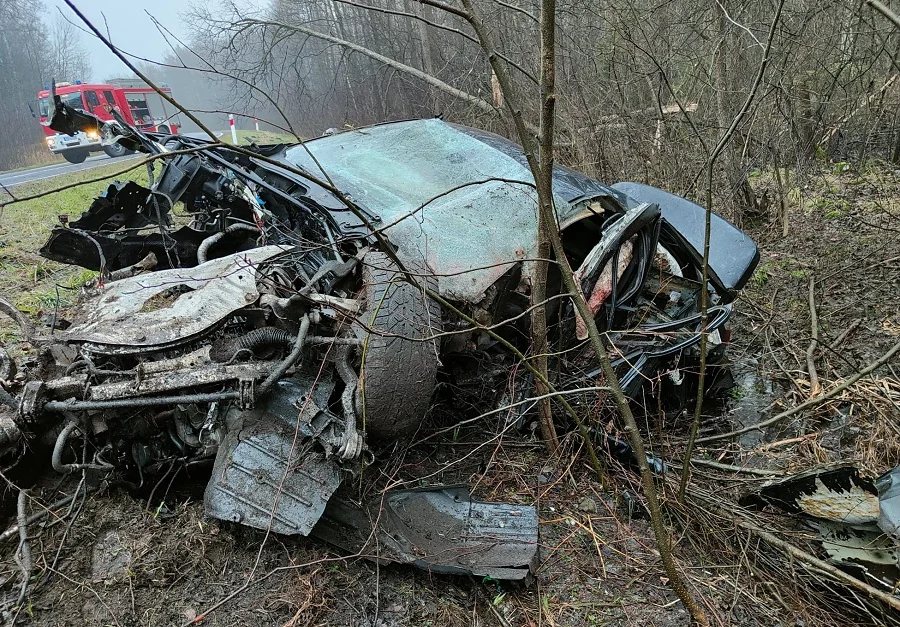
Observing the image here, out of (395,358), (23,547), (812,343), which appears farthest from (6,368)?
(812,343)

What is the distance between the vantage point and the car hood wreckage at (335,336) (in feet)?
7.23

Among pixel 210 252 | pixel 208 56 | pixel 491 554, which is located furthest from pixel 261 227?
pixel 208 56

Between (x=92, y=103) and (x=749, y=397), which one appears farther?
(x=92, y=103)

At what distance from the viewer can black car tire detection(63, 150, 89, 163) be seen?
14.8 m

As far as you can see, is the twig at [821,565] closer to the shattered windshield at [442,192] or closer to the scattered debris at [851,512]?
the scattered debris at [851,512]

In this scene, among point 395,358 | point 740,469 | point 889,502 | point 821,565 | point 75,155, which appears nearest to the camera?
point 889,502

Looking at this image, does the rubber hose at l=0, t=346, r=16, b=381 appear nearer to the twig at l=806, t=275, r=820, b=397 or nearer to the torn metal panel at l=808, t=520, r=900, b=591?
the torn metal panel at l=808, t=520, r=900, b=591

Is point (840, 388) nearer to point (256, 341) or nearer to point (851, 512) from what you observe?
point (851, 512)

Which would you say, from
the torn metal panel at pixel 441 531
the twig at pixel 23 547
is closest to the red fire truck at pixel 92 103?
the twig at pixel 23 547

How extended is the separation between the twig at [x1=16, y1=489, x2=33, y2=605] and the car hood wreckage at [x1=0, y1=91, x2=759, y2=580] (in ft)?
0.66

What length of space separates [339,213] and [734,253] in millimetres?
2496

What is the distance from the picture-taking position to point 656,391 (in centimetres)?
313

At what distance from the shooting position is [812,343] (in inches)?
144

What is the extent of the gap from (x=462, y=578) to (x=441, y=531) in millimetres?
198
